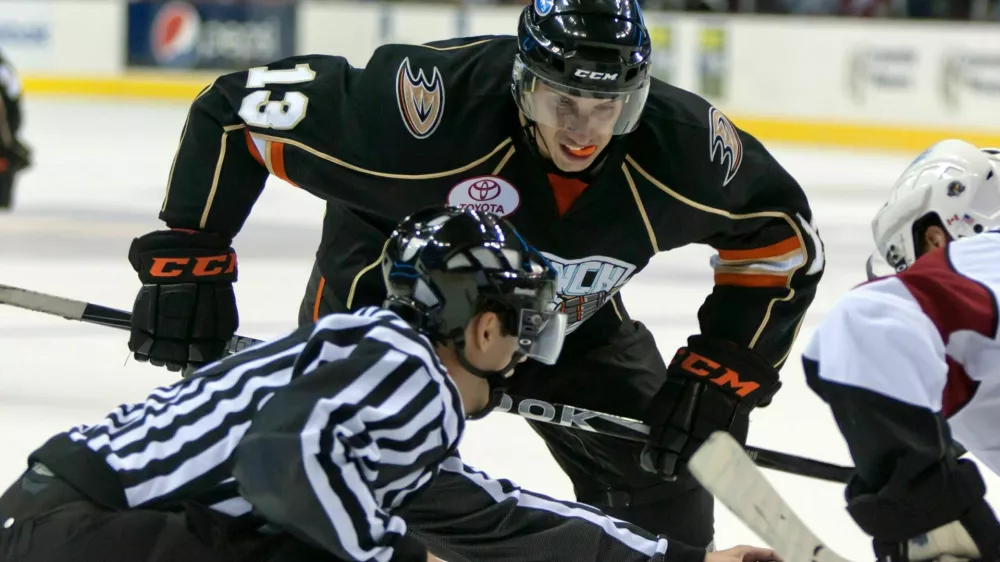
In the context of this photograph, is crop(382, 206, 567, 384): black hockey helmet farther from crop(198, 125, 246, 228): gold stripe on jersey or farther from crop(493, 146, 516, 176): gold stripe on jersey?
crop(198, 125, 246, 228): gold stripe on jersey

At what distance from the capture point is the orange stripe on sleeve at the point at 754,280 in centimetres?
244

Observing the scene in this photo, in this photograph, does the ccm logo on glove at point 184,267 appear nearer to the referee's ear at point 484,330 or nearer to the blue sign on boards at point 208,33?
the referee's ear at point 484,330

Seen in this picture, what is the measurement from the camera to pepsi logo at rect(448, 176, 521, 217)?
2.30 metres

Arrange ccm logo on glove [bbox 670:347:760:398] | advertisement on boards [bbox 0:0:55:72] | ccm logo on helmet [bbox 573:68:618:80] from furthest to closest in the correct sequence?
advertisement on boards [bbox 0:0:55:72], ccm logo on glove [bbox 670:347:760:398], ccm logo on helmet [bbox 573:68:618:80]

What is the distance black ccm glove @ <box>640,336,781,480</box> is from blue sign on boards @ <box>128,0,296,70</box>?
7118mm

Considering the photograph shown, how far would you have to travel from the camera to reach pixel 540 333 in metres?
1.75

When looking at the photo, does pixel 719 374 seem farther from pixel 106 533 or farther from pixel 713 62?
pixel 713 62

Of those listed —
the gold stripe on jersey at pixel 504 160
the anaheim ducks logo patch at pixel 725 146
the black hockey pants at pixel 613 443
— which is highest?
the anaheim ducks logo patch at pixel 725 146

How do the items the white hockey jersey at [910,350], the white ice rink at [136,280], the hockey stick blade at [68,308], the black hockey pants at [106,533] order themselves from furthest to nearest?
the white ice rink at [136,280] → the hockey stick blade at [68,308] → the black hockey pants at [106,533] → the white hockey jersey at [910,350]

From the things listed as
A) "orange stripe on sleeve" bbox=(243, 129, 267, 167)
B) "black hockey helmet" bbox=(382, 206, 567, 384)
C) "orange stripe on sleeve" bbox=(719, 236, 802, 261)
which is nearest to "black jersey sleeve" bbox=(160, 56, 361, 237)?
"orange stripe on sleeve" bbox=(243, 129, 267, 167)

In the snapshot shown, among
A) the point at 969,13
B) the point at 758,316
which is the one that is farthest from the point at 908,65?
the point at 758,316

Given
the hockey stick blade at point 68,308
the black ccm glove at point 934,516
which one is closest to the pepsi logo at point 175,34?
the hockey stick blade at point 68,308

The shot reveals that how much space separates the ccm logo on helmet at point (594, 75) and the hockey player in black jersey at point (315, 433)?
48 centimetres

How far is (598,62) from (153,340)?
2.99ft
